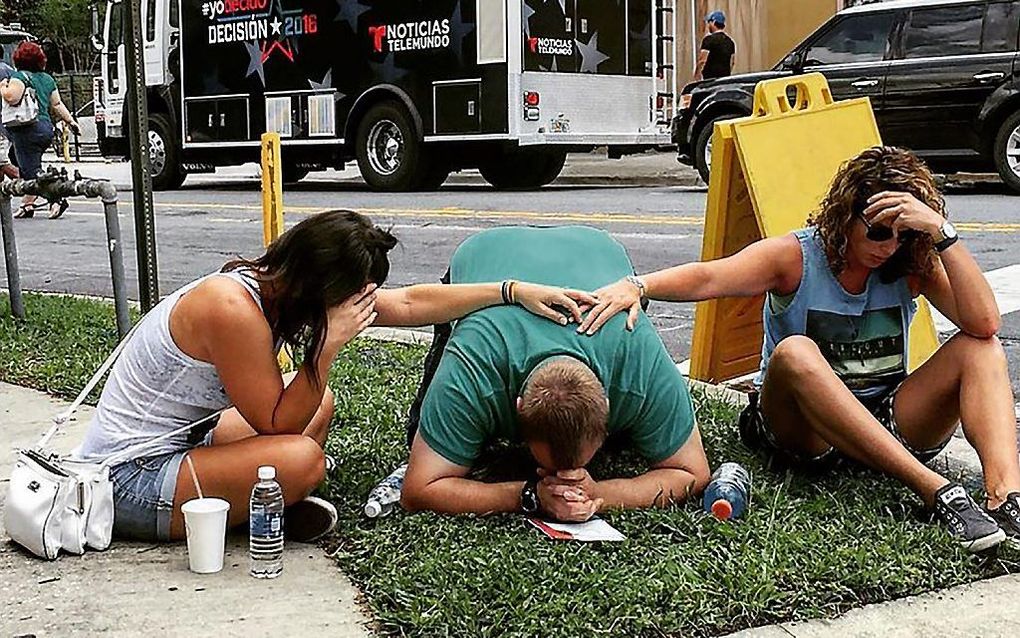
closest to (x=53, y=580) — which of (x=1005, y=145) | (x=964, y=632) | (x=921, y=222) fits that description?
(x=964, y=632)

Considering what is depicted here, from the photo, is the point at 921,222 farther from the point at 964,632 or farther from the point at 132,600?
the point at 132,600

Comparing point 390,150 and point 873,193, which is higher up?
point 390,150

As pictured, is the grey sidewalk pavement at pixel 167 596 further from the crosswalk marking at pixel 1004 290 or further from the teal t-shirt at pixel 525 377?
the crosswalk marking at pixel 1004 290

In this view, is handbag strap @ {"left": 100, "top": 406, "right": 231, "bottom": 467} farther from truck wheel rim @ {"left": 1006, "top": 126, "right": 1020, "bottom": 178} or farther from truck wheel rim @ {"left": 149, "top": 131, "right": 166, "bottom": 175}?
truck wheel rim @ {"left": 149, "top": 131, "right": 166, "bottom": 175}

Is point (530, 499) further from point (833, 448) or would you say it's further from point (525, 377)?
point (833, 448)

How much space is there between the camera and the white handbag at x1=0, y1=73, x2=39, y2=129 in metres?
13.5

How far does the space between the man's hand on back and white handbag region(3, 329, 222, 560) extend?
1148 mm

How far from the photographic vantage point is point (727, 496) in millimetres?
3873

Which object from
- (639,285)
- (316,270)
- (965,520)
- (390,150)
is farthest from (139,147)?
(390,150)

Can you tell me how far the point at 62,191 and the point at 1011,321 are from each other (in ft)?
15.0

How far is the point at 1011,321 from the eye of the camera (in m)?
6.84

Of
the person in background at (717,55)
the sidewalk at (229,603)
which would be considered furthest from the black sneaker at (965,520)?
the person in background at (717,55)

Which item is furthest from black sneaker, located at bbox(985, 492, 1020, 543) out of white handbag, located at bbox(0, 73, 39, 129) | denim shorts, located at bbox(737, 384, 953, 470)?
white handbag, located at bbox(0, 73, 39, 129)

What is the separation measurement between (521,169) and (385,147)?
5.75ft
